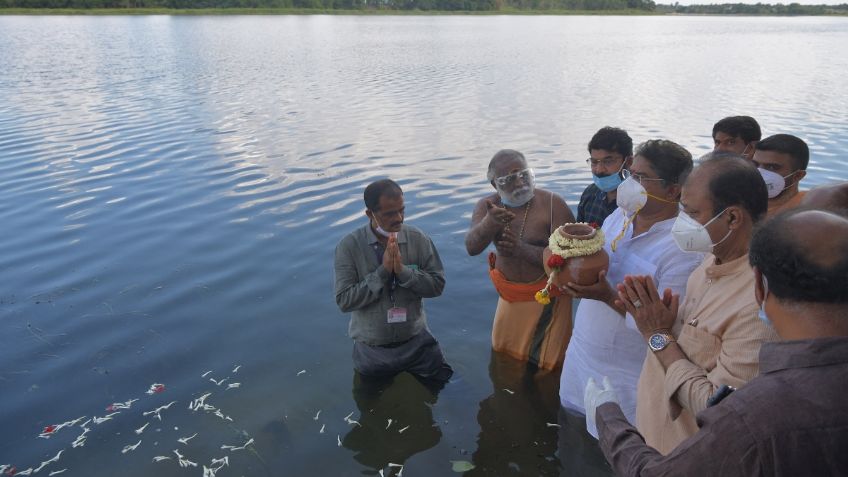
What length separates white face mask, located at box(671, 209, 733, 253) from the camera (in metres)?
2.72

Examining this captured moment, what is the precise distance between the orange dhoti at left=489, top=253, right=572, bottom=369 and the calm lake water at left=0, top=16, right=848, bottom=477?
0.25 meters

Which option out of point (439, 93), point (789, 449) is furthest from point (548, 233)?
point (439, 93)

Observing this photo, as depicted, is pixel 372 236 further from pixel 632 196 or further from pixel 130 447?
pixel 130 447

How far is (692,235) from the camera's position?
2814 millimetres

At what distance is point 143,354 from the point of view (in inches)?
240

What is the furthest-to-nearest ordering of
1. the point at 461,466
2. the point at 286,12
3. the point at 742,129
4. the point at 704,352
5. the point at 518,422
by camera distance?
the point at 286,12, the point at 742,129, the point at 518,422, the point at 461,466, the point at 704,352

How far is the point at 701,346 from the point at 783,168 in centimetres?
262

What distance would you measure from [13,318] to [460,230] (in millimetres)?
6082

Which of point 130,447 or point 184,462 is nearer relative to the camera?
point 184,462

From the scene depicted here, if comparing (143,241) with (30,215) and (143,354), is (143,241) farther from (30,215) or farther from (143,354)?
(143,354)

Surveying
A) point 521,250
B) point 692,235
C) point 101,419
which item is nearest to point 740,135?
point 521,250

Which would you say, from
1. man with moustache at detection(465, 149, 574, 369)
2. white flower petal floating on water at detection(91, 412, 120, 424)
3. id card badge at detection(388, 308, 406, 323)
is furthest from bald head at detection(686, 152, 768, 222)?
white flower petal floating on water at detection(91, 412, 120, 424)

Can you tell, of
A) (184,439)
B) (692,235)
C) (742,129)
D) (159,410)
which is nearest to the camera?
(692,235)

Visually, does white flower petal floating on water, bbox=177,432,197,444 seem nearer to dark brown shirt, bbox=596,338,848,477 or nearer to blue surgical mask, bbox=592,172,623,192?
blue surgical mask, bbox=592,172,623,192
